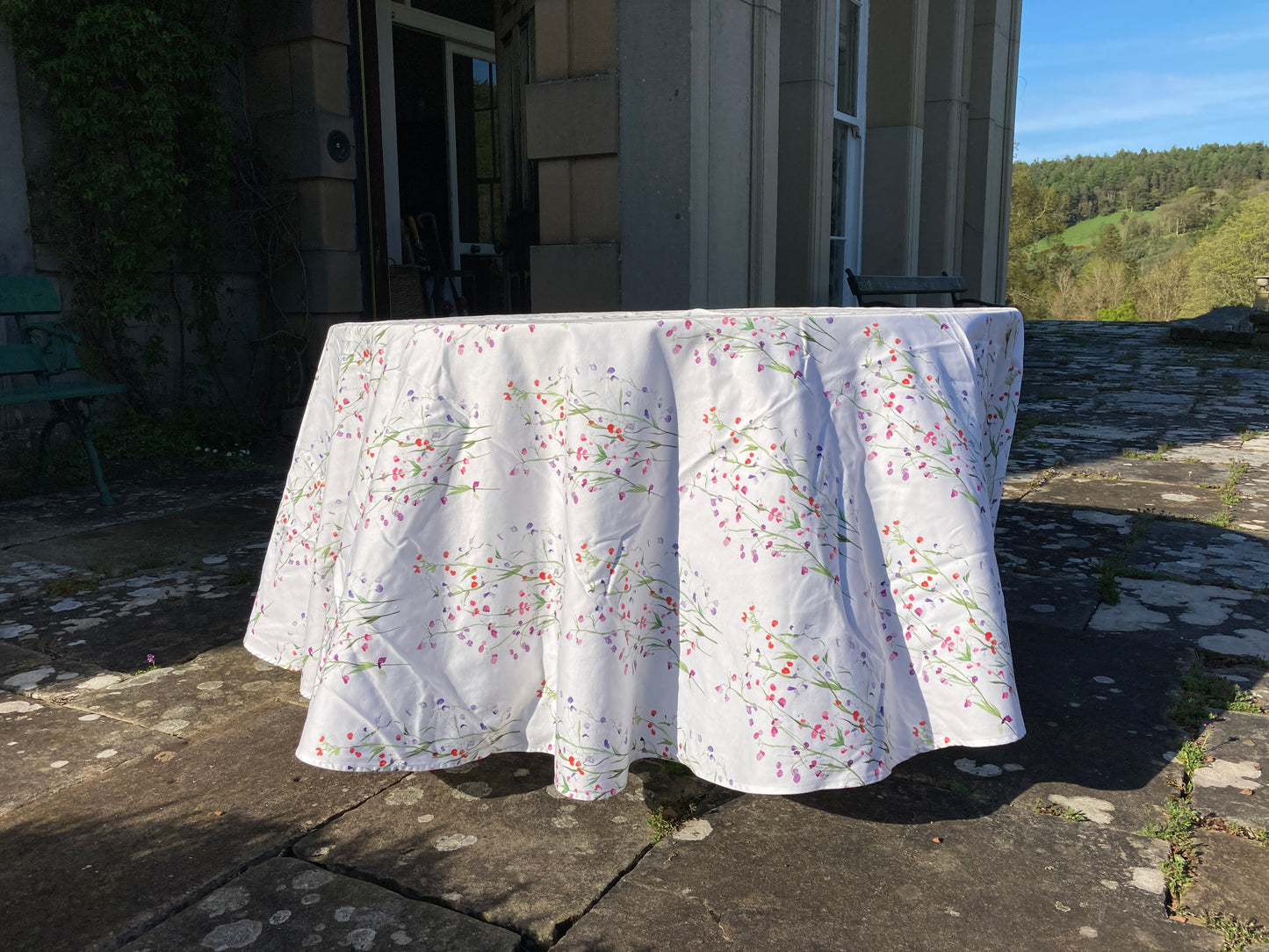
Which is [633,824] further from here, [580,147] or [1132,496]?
[580,147]

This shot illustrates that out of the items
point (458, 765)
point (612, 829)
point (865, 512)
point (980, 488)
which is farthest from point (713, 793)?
point (980, 488)

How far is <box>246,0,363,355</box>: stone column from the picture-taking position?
5.38 metres

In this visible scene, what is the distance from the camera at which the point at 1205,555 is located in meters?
3.12

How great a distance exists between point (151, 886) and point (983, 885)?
1310mm

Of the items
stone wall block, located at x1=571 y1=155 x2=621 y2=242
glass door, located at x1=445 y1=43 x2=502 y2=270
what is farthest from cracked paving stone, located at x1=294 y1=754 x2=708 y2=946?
glass door, located at x1=445 y1=43 x2=502 y2=270

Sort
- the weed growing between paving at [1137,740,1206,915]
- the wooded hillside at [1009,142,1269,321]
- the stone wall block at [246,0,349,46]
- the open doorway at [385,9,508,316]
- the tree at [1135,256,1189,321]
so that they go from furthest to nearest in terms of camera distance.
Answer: the wooded hillside at [1009,142,1269,321], the tree at [1135,256,1189,321], the open doorway at [385,9,508,316], the stone wall block at [246,0,349,46], the weed growing between paving at [1137,740,1206,915]

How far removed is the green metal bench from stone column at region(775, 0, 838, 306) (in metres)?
3.85

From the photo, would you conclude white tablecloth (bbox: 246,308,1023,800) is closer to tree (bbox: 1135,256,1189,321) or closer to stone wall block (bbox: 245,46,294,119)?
stone wall block (bbox: 245,46,294,119)

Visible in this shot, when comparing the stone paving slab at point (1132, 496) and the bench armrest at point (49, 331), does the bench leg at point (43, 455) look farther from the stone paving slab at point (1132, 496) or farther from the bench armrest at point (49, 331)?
the stone paving slab at point (1132, 496)

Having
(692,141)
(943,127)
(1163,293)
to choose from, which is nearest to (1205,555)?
(692,141)

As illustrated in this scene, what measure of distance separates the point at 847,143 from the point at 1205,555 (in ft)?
15.3

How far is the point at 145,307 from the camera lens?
5055 millimetres

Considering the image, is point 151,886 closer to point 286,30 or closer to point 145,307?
point 145,307

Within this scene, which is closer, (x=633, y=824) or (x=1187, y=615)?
(x=633, y=824)
